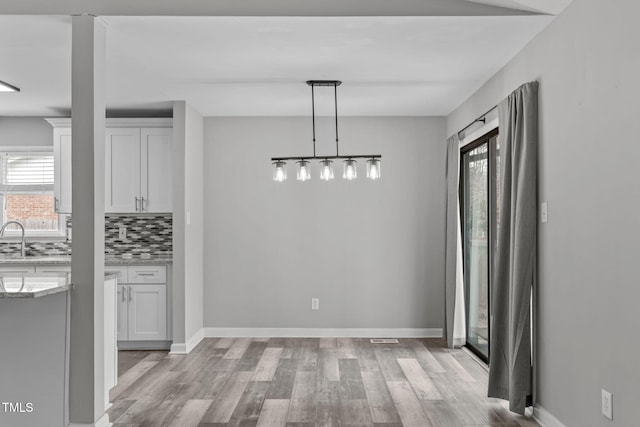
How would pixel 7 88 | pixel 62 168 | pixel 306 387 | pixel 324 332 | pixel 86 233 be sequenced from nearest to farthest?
pixel 86 233, pixel 306 387, pixel 7 88, pixel 62 168, pixel 324 332

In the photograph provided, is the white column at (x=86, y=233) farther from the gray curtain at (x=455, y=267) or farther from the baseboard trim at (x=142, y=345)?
the gray curtain at (x=455, y=267)

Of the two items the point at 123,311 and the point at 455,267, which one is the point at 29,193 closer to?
the point at 123,311

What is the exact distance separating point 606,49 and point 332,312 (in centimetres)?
458

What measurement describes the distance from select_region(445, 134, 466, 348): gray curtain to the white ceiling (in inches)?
27.1

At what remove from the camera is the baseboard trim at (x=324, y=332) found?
6898 millimetres


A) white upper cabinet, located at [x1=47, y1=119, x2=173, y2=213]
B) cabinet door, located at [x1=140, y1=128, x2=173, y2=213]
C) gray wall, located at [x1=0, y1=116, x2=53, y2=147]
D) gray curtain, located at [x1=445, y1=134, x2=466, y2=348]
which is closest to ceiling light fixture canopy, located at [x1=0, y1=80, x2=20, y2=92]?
white upper cabinet, located at [x1=47, y1=119, x2=173, y2=213]

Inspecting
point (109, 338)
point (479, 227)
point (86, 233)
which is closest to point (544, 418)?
point (479, 227)

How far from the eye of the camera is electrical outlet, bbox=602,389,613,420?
9.67 ft

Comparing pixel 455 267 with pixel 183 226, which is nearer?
pixel 183 226

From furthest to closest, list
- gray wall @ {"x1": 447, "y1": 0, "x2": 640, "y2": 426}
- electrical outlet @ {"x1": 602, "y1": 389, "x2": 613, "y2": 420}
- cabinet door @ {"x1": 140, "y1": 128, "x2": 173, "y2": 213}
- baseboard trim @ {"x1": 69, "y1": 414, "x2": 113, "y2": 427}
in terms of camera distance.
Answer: cabinet door @ {"x1": 140, "y1": 128, "x2": 173, "y2": 213} → baseboard trim @ {"x1": 69, "y1": 414, "x2": 113, "y2": 427} → electrical outlet @ {"x1": 602, "y1": 389, "x2": 613, "y2": 420} → gray wall @ {"x1": 447, "y1": 0, "x2": 640, "y2": 426}

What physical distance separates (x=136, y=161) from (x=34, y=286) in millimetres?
3312

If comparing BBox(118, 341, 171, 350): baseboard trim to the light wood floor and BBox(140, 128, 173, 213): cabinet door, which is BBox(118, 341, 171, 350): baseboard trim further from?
BBox(140, 128, 173, 213): cabinet door

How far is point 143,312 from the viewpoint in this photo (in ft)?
20.5

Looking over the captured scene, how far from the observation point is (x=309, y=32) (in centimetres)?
392
